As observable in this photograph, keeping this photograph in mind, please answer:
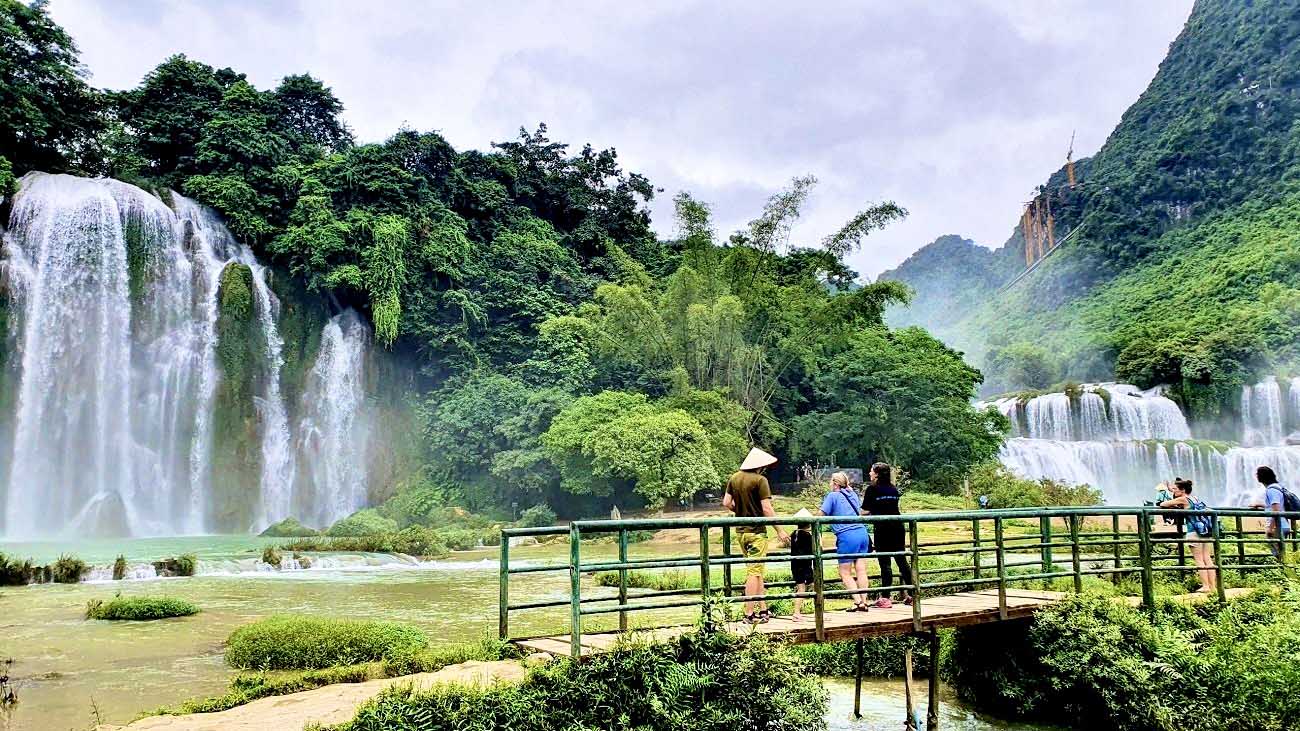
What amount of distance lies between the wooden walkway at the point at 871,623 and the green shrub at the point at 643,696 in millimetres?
212

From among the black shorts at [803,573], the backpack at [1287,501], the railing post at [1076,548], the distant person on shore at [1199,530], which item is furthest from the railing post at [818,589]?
the backpack at [1287,501]

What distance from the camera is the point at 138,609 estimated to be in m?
13.9

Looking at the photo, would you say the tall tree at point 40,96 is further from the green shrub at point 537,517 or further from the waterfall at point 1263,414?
the waterfall at point 1263,414

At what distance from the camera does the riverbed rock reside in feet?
19.6

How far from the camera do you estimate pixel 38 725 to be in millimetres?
7629

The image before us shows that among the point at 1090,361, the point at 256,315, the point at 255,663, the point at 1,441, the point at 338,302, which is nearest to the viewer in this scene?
the point at 255,663

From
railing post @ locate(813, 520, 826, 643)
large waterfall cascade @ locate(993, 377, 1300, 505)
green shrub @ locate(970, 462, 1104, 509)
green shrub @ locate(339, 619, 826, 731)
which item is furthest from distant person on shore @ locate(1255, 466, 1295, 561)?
large waterfall cascade @ locate(993, 377, 1300, 505)

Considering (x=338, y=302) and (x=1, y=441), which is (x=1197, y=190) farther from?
(x=1, y=441)

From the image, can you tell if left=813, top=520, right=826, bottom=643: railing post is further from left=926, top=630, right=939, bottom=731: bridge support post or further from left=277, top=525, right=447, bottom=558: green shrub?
left=277, top=525, right=447, bottom=558: green shrub

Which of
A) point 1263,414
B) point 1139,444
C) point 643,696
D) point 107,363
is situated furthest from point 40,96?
point 1263,414

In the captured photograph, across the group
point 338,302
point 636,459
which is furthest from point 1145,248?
point 338,302

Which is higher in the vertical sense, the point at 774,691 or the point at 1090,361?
the point at 1090,361

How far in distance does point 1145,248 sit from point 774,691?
7090 cm

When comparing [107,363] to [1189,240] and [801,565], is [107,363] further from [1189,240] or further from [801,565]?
[1189,240]
